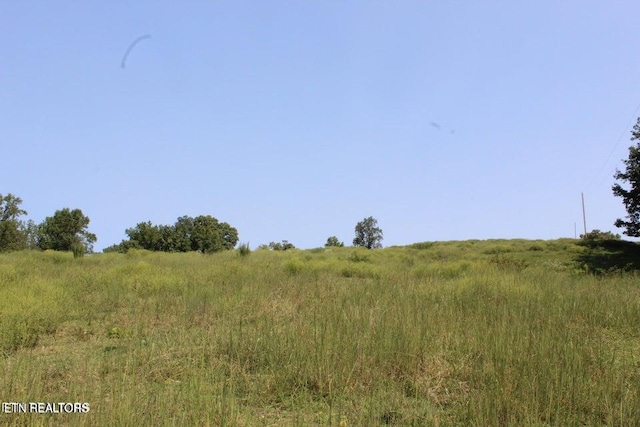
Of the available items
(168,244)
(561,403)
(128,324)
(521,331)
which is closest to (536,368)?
(561,403)

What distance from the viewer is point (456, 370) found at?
14.5ft

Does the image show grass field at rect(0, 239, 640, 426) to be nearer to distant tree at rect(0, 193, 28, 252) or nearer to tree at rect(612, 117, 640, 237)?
tree at rect(612, 117, 640, 237)

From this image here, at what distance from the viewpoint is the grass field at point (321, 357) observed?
3.32 meters

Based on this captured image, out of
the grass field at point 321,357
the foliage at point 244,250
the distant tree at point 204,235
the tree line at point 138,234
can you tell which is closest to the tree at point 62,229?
the tree line at point 138,234

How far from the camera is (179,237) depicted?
74500 millimetres

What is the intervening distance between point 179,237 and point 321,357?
74.6 metres

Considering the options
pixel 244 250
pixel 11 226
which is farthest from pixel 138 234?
pixel 244 250

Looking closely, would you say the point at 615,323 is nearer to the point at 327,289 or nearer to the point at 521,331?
the point at 521,331

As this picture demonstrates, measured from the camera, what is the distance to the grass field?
10.9ft

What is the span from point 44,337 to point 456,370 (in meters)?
5.72

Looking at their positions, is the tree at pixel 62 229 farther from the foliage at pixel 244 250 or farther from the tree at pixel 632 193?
the tree at pixel 632 193

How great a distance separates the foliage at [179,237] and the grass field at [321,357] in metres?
62.5

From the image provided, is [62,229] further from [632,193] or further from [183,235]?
[632,193]

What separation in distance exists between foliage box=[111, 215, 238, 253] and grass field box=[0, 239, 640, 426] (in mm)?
62481
